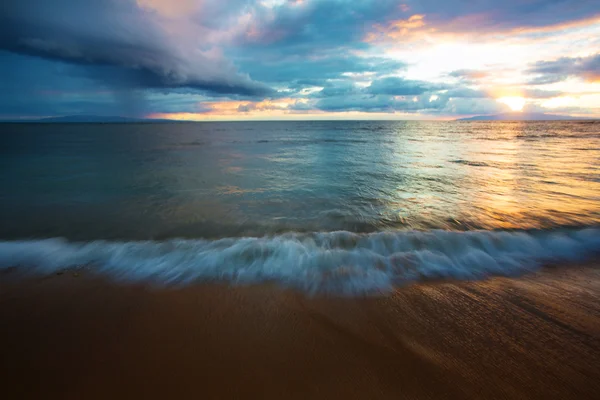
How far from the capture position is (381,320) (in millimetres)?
3742

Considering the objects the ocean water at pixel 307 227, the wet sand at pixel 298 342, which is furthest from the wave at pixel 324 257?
the wet sand at pixel 298 342

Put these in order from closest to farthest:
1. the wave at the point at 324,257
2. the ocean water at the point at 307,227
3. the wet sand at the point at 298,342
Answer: the wet sand at the point at 298,342, the wave at the point at 324,257, the ocean water at the point at 307,227

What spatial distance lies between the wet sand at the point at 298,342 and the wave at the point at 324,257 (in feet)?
1.58

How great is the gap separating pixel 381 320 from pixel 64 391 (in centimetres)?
377

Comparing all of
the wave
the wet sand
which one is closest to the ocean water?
the wave

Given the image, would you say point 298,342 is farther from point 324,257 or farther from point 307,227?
point 307,227

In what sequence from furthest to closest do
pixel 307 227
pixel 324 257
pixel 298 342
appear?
pixel 307 227 < pixel 324 257 < pixel 298 342

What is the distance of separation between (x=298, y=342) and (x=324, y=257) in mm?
2506

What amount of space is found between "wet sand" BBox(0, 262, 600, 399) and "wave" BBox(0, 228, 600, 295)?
1.58 ft

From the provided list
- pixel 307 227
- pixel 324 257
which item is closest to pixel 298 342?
pixel 324 257

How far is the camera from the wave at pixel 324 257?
198 inches

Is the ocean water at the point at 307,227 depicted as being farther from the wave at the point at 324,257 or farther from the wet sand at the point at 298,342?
the wet sand at the point at 298,342

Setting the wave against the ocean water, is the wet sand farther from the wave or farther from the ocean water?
the ocean water

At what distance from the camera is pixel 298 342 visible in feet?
11.1
